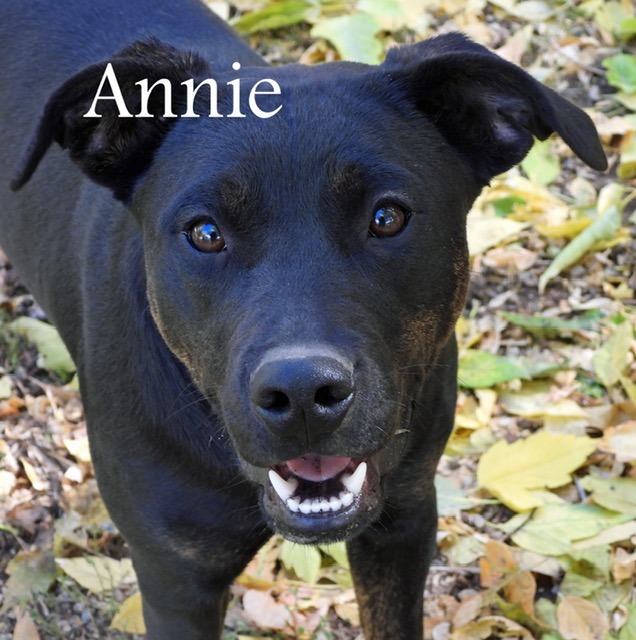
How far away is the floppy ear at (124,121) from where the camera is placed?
3434 mm

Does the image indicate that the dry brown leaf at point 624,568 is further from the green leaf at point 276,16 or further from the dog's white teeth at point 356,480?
the green leaf at point 276,16

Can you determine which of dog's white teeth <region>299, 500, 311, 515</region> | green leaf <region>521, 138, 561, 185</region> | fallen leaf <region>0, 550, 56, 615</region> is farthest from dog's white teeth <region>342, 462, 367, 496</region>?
green leaf <region>521, 138, 561, 185</region>

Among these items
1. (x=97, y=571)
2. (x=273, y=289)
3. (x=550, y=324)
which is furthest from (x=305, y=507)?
(x=550, y=324)

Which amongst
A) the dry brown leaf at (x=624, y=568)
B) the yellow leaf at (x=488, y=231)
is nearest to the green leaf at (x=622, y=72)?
the yellow leaf at (x=488, y=231)

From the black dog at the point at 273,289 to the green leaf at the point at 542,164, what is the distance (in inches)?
102

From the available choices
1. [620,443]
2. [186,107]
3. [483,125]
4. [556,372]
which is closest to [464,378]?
[556,372]

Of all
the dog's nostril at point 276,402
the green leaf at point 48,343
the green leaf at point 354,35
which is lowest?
the green leaf at point 48,343

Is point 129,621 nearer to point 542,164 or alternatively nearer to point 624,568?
point 624,568

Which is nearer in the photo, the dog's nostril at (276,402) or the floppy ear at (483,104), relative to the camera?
the dog's nostril at (276,402)

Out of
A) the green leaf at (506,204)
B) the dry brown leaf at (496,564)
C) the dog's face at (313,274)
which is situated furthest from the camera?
the green leaf at (506,204)

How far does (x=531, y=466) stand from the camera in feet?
15.6

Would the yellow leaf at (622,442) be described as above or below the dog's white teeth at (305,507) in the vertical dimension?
below

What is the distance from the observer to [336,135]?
3.17 meters

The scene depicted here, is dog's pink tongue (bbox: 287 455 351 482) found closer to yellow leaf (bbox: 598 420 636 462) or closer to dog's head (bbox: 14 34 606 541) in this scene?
dog's head (bbox: 14 34 606 541)
